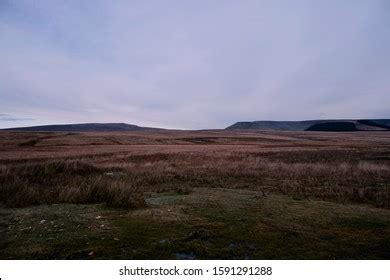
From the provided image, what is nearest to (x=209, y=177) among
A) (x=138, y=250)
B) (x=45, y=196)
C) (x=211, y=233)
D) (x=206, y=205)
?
(x=206, y=205)

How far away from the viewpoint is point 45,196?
1086cm

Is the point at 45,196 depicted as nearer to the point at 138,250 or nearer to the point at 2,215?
the point at 2,215

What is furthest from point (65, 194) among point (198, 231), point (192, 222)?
point (198, 231)

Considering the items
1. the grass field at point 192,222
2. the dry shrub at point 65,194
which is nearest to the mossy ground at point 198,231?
the grass field at point 192,222

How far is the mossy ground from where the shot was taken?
Answer: 241 inches

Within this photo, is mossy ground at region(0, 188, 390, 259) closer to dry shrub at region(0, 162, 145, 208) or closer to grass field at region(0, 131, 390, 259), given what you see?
grass field at region(0, 131, 390, 259)

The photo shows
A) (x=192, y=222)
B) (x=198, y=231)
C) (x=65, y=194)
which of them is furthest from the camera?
(x=65, y=194)

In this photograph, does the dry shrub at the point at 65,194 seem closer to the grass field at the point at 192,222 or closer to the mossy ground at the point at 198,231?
the grass field at the point at 192,222

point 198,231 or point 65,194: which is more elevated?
point 65,194

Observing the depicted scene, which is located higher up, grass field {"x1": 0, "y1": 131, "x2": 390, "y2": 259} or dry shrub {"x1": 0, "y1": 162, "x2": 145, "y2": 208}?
dry shrub {"x1": 0, "y1": 162, "x2": 145, "y2": 208}

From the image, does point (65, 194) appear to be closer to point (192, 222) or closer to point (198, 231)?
point (192, 222)

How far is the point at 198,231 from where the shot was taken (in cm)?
733

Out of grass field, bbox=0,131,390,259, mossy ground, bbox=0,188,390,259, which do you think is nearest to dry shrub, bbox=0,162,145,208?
grass field, bbox=0,131,390,259
